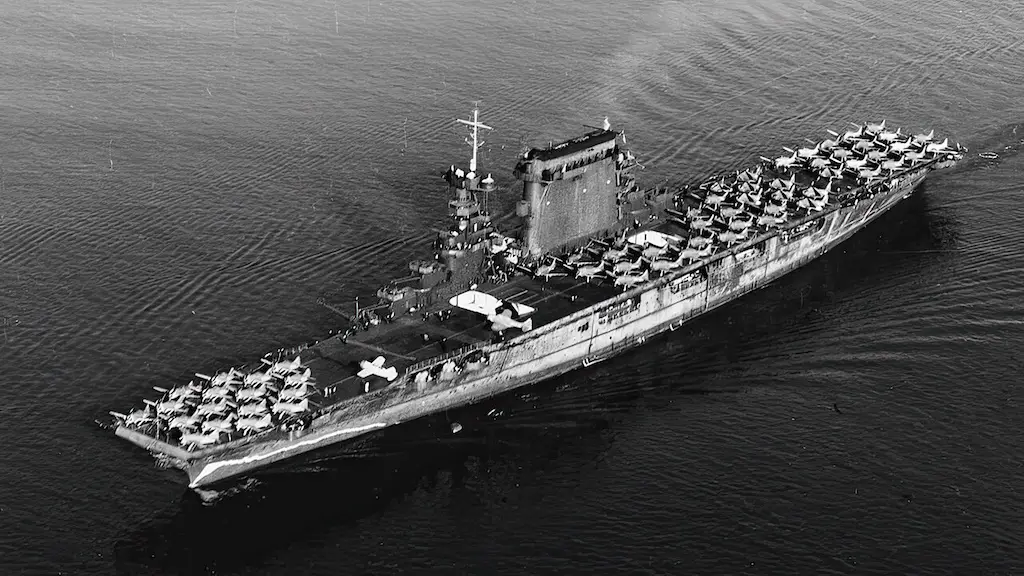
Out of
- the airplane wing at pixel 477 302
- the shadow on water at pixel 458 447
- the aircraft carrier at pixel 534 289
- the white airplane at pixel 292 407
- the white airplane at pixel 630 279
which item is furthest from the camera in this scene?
the white airplane at pixel 630 279

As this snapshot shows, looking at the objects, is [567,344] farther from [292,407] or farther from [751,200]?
[751,200]

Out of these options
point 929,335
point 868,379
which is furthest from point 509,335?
point 929,335

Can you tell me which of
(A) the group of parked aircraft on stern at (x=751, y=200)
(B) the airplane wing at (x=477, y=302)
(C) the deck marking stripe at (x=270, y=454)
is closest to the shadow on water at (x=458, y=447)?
(C) the deck marking stripe at (x=270, y=454)

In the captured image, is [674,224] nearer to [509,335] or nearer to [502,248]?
[502,248]

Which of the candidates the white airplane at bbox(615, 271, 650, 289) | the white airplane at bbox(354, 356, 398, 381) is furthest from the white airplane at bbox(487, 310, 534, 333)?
the white airplane at bbox(615, 271, 650, 289)

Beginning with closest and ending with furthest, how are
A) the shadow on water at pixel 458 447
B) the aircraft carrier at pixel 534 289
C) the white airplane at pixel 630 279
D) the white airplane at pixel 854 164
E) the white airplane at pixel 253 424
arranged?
the shadow on water at pixel 458 447, the white airplane at pixel 253 424, the aircraft carrier at pixel 534 289, the white airplane at pixel 630 279, the white airplane at pixel 854 164

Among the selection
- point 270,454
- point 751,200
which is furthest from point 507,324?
point 751,200

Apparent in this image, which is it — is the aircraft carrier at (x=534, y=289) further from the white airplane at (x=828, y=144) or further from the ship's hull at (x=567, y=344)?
the white airplane at (x=828, y=144)

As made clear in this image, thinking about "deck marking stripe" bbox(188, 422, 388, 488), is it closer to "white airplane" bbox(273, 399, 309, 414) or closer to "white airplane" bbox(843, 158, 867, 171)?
"white airplane" bbox(273, 399, 309, 414)
